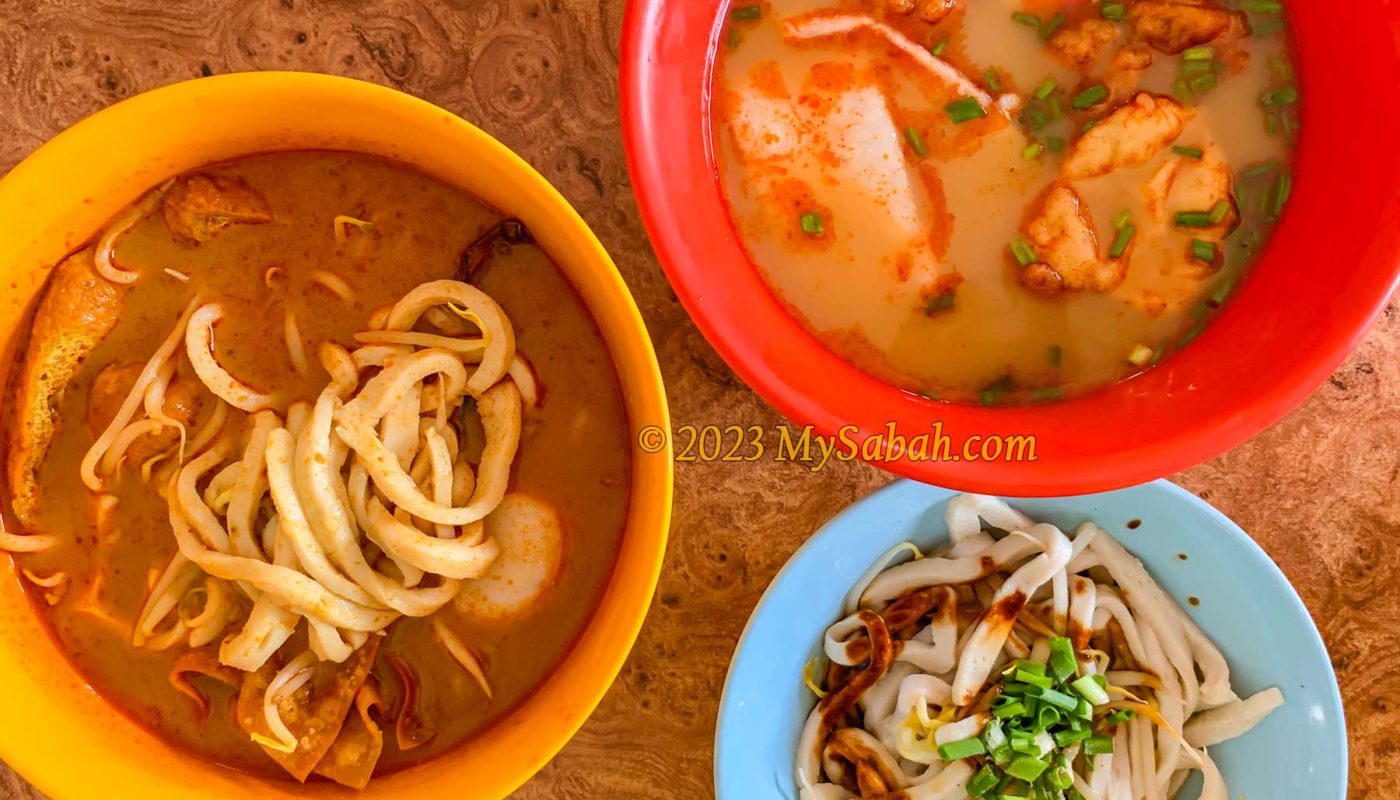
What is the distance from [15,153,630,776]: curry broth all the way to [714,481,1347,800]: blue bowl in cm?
35

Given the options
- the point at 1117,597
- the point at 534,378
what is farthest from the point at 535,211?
the point at 1117,597

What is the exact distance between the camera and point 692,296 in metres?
1.40

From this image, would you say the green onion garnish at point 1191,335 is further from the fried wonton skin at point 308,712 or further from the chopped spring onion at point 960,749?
the fried wonton skin at point 308,712

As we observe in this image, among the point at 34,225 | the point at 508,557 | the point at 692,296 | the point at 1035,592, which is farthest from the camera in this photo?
the point at 1035,592

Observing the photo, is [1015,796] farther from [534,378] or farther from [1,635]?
[1,635]

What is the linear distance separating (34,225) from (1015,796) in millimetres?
1882

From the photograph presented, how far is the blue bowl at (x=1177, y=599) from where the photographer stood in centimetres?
174

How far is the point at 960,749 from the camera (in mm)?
1795

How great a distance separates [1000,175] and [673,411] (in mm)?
682

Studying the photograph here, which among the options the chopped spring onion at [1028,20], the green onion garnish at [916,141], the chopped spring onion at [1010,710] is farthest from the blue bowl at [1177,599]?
the chopped spring onion at [1028,20]

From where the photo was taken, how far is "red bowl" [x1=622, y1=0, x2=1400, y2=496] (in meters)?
1.39

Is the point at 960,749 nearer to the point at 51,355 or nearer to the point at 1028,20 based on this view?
the point at 1028,20

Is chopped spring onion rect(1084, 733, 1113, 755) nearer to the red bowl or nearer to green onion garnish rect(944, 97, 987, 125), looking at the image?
the red bowl

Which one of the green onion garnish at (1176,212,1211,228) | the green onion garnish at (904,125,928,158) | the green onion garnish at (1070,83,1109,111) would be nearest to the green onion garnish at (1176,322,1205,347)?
the green onion garnish at (1176,212,1211,228)
